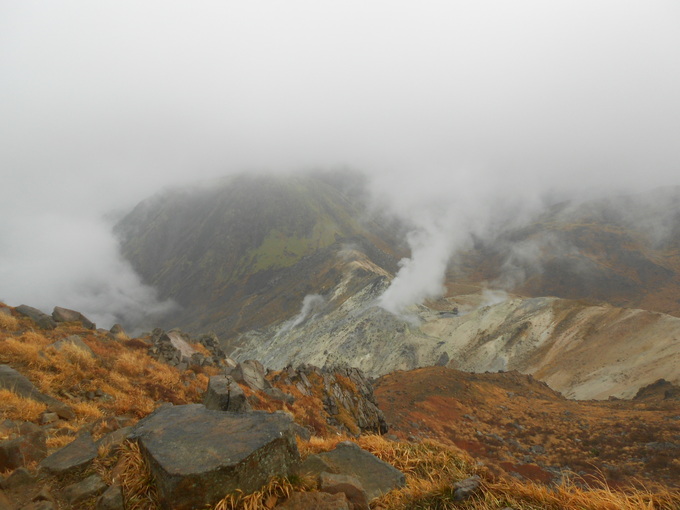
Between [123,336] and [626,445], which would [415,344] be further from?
[123,336]

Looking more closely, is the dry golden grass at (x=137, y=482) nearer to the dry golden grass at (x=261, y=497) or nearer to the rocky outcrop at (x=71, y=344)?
the dry golden grass at (x=261, y=497)

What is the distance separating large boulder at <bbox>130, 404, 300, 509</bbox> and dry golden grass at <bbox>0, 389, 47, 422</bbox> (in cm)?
425

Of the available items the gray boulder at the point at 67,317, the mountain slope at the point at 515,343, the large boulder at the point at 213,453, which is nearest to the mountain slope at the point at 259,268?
the mountain slope at the point at 515,343

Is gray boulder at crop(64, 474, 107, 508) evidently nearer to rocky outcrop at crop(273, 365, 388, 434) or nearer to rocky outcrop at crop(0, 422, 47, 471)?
rocky outcrop at crop(0, 422, 47, 471)

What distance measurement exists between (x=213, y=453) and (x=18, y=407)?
270 inches

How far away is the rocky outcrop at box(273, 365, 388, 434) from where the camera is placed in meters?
23.8

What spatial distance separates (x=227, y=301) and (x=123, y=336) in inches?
5491

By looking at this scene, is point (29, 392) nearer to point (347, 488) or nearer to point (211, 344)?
point (347, 488)

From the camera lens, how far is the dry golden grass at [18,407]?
799 cm

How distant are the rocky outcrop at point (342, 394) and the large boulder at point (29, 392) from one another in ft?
51.3

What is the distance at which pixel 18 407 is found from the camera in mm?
8211

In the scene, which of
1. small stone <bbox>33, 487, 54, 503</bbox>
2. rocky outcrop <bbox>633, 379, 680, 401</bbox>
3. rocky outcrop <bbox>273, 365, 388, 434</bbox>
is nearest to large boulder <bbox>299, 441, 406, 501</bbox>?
small stone <bbox>33, 487, 54, 503</bbox>

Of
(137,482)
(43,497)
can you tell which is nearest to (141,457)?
(137,482)

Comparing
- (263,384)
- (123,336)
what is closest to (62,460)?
(263,384)
